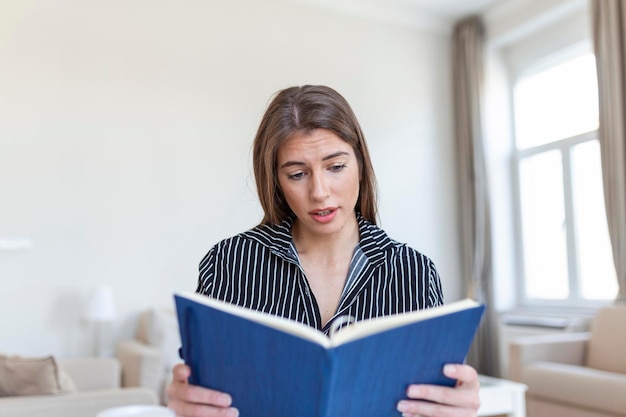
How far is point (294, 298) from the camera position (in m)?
1.22

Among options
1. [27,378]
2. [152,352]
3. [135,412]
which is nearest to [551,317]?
[152,352]

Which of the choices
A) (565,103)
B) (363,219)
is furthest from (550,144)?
(363,219)

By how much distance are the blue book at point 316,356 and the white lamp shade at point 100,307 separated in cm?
328

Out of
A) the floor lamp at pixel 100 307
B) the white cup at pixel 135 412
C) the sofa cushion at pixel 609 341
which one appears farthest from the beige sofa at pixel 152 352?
the sofa cushion at pixel 609 341

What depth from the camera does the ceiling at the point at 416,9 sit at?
5469 mm

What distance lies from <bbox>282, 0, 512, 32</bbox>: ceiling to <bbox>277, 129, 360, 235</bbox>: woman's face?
4.35 meters

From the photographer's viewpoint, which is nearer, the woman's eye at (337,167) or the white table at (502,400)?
the woman's eye at (337,167)

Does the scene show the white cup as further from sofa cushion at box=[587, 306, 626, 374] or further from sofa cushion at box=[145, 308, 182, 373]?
sofa cushion at box=[587, 306, 626, 374]

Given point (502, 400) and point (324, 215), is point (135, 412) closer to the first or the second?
point (324, 215)

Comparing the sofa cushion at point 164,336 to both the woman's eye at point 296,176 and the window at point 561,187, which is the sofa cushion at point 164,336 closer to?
the woman's eye at point 296,176

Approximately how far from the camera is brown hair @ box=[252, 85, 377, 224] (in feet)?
4.08

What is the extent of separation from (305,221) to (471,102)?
4.71 m

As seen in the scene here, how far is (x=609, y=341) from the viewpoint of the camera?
12.4 ft

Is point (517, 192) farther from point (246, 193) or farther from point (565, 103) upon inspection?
point (246, 193)
